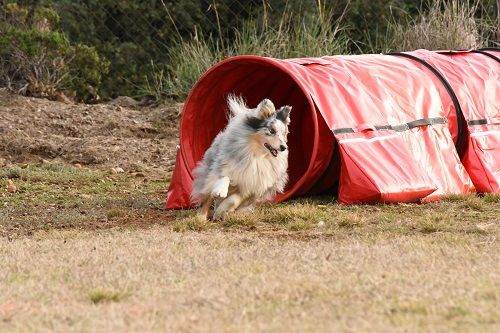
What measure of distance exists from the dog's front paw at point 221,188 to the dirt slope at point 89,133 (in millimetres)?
3196

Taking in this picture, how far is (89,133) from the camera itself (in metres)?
13.4

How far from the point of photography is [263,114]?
8891 mm

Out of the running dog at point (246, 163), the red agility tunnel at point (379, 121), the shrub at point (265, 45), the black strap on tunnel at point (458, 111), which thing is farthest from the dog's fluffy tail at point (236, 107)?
the shrub at point (265, 45)

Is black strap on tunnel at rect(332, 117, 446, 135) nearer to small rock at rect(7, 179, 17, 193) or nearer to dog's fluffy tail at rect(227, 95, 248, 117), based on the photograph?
dog's fluffy tail at rect(227, 95, 248, 117)

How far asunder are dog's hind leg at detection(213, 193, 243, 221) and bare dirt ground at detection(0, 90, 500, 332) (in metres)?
0.26

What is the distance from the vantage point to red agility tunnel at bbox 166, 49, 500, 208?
362 inches

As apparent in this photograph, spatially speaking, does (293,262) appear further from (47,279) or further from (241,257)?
(47,279)

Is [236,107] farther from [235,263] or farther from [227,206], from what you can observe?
[235,263]

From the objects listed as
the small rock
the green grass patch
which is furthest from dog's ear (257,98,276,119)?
the green grass patch

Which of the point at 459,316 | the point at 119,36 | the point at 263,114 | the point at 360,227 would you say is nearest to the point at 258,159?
the point at 263,114

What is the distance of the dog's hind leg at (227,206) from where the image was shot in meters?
8.71

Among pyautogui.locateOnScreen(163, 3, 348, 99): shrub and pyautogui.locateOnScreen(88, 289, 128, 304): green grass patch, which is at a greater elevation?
pyautogui.locateOnScreen(88, 289, 128, 304): green grass patch

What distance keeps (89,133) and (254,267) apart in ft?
25.3

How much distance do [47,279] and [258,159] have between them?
329cm
